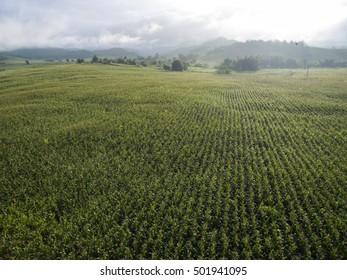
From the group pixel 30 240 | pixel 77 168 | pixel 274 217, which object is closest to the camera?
pixel 30 240

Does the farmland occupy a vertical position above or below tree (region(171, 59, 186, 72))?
below

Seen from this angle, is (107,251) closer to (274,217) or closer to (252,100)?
(274,217)

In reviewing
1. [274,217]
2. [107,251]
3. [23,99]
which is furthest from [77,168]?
[23,99]

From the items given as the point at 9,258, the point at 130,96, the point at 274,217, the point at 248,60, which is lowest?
the point at 9,258

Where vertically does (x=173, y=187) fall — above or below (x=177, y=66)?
below

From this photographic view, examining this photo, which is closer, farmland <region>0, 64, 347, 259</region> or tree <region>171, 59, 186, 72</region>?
farmland <region>0, 64, 347, 259</region>

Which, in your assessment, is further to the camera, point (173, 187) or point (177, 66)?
point (177, 66)

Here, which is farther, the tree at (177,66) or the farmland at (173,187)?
the tree at (177,66)

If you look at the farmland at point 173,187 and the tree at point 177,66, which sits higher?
the tree at point 177,66
